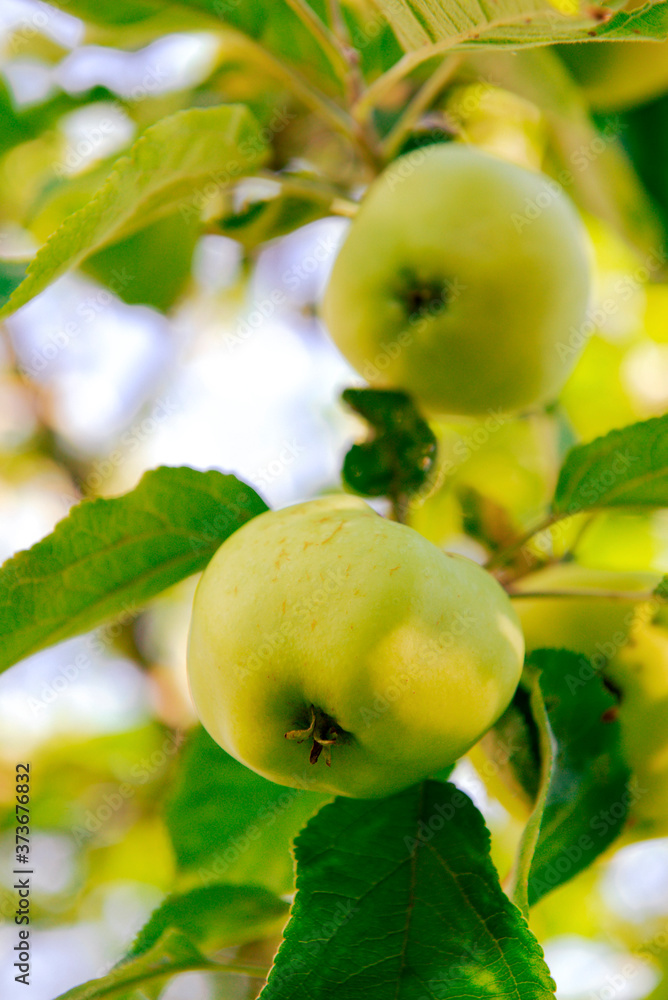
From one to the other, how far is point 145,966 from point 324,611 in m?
0.56

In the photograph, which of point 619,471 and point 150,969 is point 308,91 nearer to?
point 619,471

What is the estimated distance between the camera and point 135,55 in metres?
1.42

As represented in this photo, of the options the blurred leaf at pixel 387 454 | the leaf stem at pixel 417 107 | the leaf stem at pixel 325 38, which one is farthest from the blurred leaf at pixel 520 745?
the leaf stem at pixel 325 38

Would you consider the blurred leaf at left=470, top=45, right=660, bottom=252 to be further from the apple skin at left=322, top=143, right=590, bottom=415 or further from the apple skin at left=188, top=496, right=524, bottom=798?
the apple skin at left=188, top=496, right=524, bottom=798

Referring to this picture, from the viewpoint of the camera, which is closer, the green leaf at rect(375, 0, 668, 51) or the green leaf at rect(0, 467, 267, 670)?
the green leaf at rect(375, 0, 668, 51)

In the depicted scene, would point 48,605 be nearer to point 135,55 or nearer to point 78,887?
point 135,55

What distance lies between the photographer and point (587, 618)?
986 millimetres

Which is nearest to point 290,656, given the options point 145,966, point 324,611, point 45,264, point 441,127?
point 324,611

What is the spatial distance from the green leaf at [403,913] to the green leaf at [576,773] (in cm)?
11

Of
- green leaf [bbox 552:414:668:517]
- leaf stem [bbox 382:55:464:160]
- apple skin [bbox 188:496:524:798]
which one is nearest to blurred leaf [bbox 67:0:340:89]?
leaf stem [bbox 382:55:464:160]

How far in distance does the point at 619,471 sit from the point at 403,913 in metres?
0.48

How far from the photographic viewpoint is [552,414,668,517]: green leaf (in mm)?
889

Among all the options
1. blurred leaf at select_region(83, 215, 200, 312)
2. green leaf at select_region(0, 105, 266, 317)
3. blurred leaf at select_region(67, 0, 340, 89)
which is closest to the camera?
green leaf at select_region(0, 105, 266, 317)

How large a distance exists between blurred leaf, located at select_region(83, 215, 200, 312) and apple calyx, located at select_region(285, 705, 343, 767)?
35.1 inches
